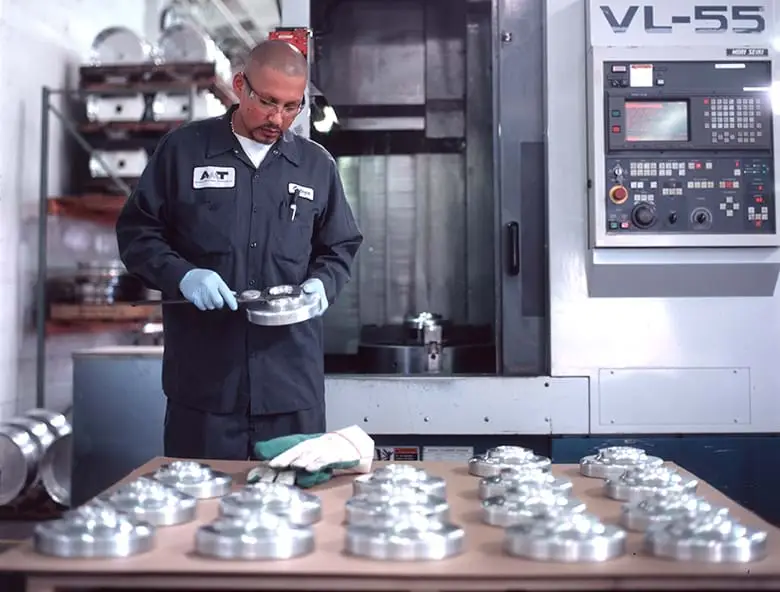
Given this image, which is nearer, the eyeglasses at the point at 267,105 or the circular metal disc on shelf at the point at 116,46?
the eyeglasses at the point at 267,105

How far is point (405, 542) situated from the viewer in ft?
3.04

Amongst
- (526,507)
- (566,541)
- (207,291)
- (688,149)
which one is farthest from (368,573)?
(688,149)

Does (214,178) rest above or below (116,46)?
below

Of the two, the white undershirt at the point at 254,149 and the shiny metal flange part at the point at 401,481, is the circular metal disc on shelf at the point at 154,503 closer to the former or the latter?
the shiny metal flange part at the point at 401,481

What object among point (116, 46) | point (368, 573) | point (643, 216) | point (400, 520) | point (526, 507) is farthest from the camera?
point (116, 46)

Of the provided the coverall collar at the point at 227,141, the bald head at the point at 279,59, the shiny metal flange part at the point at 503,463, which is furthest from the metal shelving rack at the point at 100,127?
the shiny metal flange part at the point at 503,463

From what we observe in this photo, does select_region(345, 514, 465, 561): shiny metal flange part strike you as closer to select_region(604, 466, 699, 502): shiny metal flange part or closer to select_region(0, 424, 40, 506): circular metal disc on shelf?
select_region(604, 466, 699, 502): shiny metal flange part

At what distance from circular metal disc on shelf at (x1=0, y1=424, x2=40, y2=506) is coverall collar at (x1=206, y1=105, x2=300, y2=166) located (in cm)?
184

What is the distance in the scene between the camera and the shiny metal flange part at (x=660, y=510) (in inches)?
41.6

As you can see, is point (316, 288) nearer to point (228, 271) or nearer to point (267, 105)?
point (228, 271)

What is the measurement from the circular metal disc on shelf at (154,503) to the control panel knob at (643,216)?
1372 mm

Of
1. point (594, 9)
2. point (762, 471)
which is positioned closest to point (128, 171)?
point (594, 9)

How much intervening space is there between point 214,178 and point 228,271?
8.2 inches

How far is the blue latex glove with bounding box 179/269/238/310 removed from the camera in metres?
1.72
